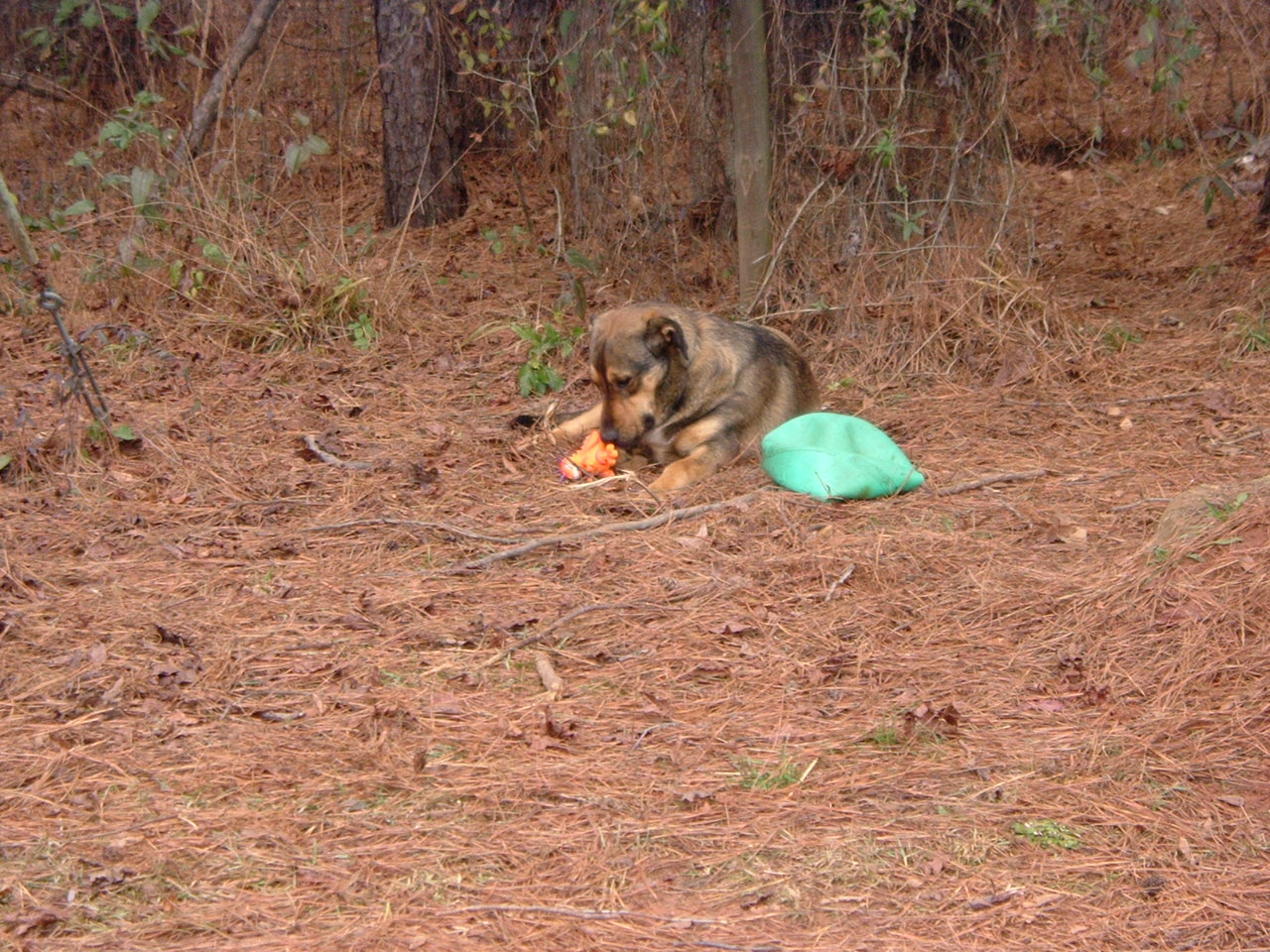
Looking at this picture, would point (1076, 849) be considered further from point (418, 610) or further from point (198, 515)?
point (198, 515)

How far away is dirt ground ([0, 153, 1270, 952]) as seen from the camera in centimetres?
331

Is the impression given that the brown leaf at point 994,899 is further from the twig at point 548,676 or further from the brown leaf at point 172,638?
the brown leaf at point 172,638

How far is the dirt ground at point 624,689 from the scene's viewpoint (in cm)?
331

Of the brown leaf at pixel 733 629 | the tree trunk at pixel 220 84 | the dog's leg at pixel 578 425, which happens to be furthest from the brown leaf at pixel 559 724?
the tree trunk at pixel 220 84

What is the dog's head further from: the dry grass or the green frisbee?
the green frisbee

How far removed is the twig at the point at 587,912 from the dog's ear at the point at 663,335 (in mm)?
→ 3816

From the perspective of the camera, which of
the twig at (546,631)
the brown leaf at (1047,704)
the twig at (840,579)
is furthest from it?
the twig at (840,579)

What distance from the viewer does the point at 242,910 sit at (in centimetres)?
327

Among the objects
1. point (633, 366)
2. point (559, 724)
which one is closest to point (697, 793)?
point (559, 724)

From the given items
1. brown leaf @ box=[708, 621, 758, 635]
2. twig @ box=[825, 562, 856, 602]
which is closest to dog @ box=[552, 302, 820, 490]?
twig @ box=[825, 562, 856, 602]

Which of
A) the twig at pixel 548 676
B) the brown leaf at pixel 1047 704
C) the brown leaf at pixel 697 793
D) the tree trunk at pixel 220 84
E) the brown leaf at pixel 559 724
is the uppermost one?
the tree trunk at pixel 220 84

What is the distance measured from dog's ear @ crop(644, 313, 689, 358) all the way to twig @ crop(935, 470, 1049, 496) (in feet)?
5.01

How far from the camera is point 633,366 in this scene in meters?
6.62

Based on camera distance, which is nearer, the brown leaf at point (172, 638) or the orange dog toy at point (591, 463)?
the brown leaf at point (172, 638)
